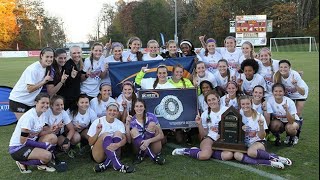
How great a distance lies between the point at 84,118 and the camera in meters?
5.11

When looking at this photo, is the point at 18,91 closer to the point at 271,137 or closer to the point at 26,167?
the point at 26,167

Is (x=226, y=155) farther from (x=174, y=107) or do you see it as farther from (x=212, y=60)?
(x=212, y=60)

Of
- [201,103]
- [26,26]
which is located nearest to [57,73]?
[201,103]

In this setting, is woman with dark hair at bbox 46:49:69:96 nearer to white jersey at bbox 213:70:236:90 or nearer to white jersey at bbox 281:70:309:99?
white jersey at bbox 213:70:236:90

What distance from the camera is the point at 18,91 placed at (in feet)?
16.1

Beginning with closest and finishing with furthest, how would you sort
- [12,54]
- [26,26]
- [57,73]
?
[57,73] < [12,54] < [26,26]

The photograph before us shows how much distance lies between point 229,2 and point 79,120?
2378 inches

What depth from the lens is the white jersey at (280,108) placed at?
17.1ft

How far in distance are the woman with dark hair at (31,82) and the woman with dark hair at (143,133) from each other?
130 centimetres

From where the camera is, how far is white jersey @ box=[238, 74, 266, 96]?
5.61 meters

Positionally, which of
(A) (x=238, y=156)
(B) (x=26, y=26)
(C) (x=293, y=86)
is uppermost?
(B) (x=26, y=26)

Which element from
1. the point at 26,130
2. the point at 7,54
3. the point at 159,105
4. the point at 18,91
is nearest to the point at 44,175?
the point at 26,130

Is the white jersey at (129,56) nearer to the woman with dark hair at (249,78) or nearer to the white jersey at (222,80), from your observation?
the white jersey at (222,80)

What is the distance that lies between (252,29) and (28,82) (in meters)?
37.9
